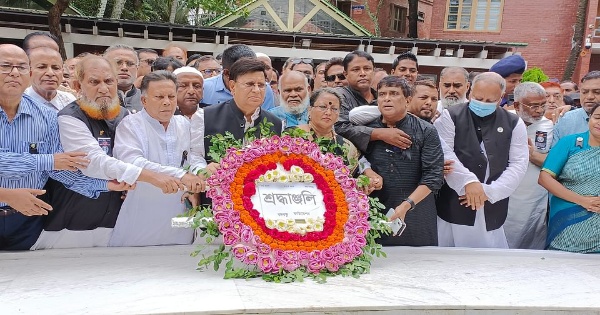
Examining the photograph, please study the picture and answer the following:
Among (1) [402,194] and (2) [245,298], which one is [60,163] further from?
(1) [402,194]

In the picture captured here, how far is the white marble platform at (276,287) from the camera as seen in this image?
102 inches

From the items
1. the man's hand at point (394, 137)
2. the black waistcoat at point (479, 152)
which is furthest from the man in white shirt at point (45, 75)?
the black waistcoat at point (479, 152)

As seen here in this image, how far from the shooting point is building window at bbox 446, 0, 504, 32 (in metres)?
21.4

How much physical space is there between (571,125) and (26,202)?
4.08 meters

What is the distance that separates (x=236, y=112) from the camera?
351 cm

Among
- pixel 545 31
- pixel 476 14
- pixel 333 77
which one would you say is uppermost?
pixel 476 14

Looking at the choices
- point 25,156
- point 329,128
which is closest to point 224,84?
point 329,128

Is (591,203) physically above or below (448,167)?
below

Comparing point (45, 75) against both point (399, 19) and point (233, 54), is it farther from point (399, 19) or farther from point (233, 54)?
point (399, 19)

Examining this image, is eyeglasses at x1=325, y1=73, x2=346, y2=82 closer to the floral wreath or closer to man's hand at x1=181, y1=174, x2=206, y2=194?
the floral wreath

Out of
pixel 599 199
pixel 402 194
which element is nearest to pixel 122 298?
pixel 402 194

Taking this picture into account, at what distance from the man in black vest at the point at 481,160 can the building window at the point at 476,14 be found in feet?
61.8

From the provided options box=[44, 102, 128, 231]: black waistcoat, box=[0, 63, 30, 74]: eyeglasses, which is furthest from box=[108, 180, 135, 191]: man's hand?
box=[0, 63, 30, 74]: eyeglasses

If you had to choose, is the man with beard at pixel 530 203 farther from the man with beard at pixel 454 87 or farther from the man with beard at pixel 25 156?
the man with beard at pixel 25 156
